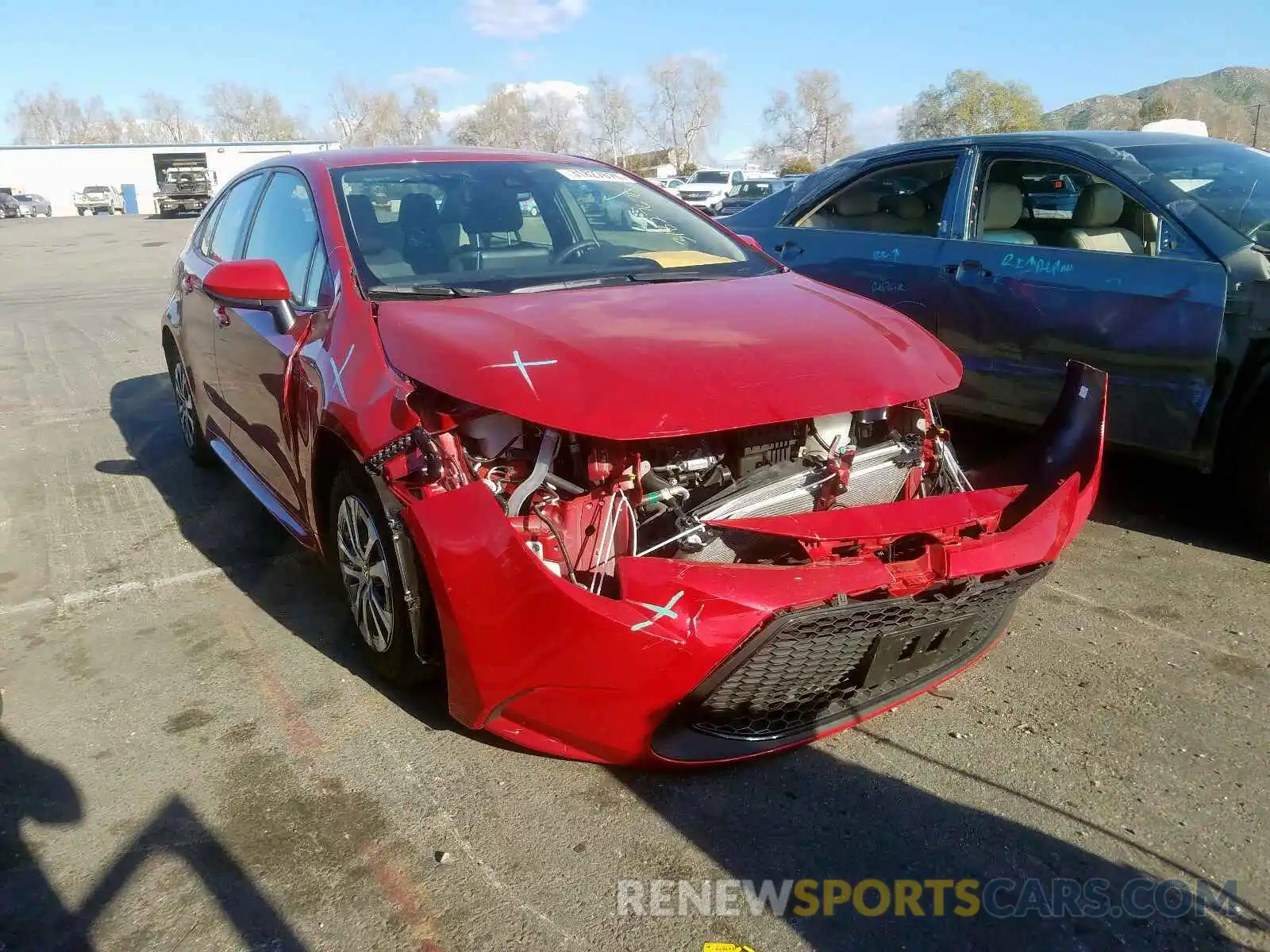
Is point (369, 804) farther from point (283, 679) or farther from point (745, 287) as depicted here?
point (745, 287)

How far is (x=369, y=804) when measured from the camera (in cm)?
257

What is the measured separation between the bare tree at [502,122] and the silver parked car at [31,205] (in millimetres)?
42443

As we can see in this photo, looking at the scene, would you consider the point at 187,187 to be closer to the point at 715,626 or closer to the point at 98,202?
the point at 98,202

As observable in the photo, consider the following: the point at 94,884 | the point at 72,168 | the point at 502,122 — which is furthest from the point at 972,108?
the point at 94,884

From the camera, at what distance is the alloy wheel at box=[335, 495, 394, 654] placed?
2.91 metres

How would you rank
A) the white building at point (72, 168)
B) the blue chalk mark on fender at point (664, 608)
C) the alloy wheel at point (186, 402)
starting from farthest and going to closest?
the white building at point (72, 168) < the alloy wheel at point (186, 402) < the blue chalk mark on fender at point (664, 608)

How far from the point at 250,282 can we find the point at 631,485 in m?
1.55

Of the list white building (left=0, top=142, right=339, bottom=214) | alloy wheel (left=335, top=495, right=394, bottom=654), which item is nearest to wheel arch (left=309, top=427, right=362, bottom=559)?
alloy wheel (left=335, top=495, right=394, bottom=654)

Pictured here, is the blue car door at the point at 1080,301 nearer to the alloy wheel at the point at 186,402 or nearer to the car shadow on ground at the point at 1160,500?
the car shadow on ground at the point at 1160,500

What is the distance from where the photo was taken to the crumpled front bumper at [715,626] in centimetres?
228

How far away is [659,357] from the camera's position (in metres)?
2.64

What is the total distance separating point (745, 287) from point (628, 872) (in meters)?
1.98

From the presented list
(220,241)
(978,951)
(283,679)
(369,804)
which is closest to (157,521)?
(220,241)

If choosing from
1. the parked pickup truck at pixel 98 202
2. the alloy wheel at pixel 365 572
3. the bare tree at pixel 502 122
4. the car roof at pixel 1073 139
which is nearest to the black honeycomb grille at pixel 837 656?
the alloy wheel at pixel 365 572
